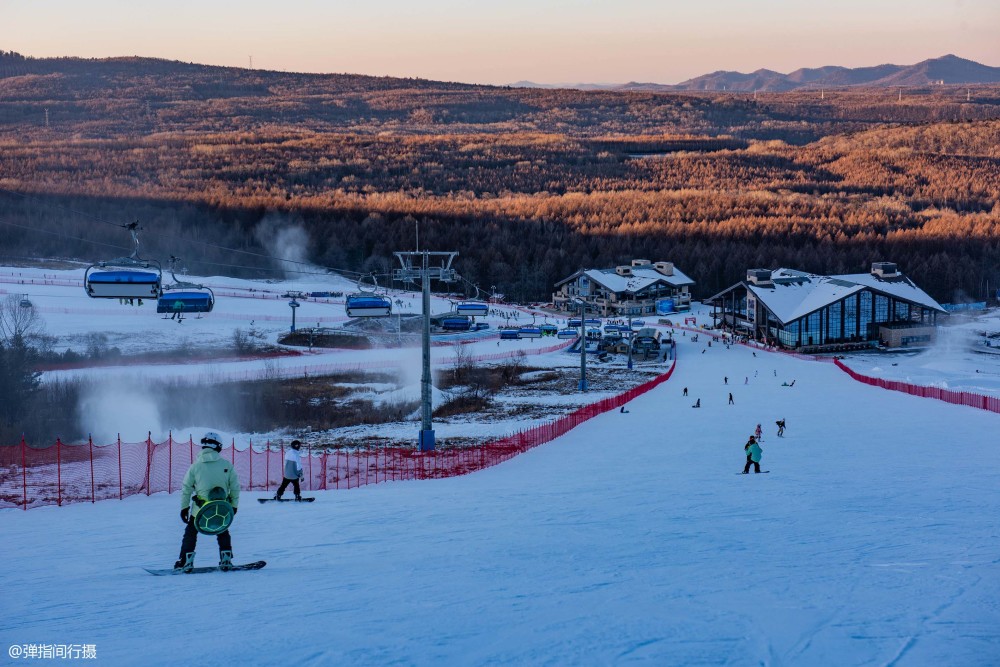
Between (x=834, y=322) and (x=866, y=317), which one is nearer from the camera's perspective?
(x=834, y=322)

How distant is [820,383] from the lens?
3538 cm

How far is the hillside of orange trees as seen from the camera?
288ft

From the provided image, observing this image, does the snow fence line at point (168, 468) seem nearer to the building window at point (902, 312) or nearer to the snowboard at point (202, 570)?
the snowboard at point (202, 570)

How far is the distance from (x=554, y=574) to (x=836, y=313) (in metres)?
45.4

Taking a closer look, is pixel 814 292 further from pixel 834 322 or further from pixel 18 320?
pixel 18 320

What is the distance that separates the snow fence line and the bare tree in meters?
23.8

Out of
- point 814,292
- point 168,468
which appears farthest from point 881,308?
point 168,468

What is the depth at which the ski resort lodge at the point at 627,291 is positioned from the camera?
6606 centimetres

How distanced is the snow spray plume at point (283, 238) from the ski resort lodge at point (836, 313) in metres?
45.5

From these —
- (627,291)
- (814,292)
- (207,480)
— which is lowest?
(627,291)

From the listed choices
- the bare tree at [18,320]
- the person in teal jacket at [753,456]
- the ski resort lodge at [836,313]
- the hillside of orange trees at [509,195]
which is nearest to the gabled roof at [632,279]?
the hillside of orange trees at [509,195]

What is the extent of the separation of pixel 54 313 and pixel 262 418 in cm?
2407

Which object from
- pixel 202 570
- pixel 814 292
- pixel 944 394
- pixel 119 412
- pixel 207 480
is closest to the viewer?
pixel 207 480

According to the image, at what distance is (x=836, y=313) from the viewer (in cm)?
5088
